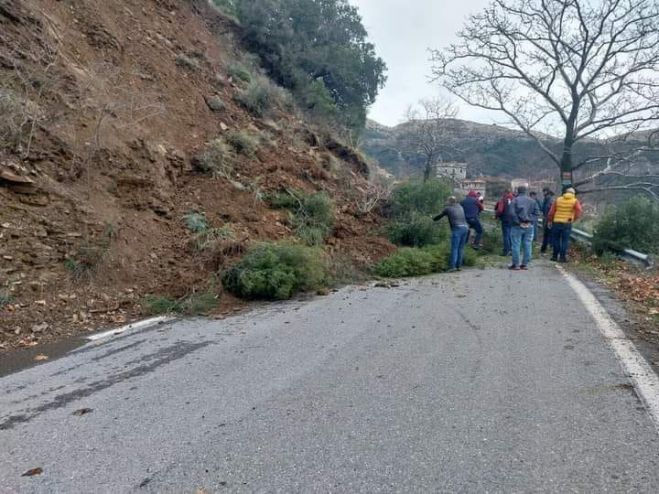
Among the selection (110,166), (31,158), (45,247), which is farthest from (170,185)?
(45,247)

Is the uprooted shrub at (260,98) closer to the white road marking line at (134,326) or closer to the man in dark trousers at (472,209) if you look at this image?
the man in dark trousers at (472,209)

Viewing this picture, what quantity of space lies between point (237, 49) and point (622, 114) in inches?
542

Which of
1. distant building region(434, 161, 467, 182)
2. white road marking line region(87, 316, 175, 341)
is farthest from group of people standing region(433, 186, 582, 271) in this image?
distant building region(434, 161, 467, 182)

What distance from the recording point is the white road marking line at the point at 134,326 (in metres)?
5.81

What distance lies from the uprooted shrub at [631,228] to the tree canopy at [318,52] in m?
12.2

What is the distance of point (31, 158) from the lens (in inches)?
301

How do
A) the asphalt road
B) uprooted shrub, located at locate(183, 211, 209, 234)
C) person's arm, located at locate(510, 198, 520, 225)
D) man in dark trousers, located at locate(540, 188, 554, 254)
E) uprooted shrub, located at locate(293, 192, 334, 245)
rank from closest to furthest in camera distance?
the asphalt road < uprooted shrub, located at locate(183, 211, 209, 234) < uprooted shrub, located at locate(293, 192, 334, 245) < person's arm, located at locate(510, 198, 520, 225) < man in dark trousers, located at locate(540, 188, 554, 254)

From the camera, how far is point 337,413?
11.5 feet

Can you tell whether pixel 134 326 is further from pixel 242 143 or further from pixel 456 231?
pixel 242 143

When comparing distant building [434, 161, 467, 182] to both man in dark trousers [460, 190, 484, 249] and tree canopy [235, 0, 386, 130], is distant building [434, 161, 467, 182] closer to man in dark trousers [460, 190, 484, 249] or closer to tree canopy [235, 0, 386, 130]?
tree canopy [235, 0, 386, 130]

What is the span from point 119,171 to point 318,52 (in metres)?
15.5

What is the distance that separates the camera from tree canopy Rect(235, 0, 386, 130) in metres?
20.5

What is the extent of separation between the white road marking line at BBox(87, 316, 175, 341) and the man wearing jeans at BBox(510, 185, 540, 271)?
7.29m

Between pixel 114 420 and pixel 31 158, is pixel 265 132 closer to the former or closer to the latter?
pixel 31 158
